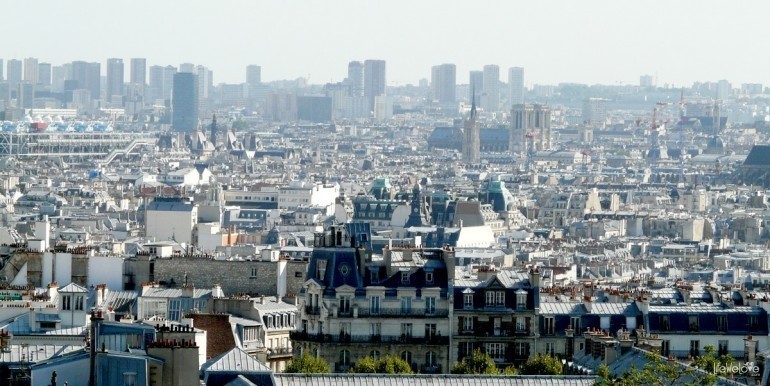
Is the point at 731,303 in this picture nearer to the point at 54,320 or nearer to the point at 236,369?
the point at 54,320

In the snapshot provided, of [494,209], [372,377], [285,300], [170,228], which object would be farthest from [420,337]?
[494,209]

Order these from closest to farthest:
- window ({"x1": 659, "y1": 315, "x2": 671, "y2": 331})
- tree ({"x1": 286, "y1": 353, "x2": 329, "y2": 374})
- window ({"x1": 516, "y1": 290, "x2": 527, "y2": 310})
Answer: tree ({"x1": 286, "y1": 353, "x2": 329, "y2": 374}), window ({"x1": 659, "y1": 315, "x2": 671, "y2": 331}), window ({"x1": 516, "y1": 290, "x2": 527, "y2": 310})

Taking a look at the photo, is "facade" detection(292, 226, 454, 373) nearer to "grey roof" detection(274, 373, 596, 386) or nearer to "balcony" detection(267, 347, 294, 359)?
"balcony" detection(267, 347, 294, 359)

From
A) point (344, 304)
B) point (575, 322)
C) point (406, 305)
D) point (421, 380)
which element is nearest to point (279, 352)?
point (344, 304)

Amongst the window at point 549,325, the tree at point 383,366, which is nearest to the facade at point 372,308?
the window at point 549,325

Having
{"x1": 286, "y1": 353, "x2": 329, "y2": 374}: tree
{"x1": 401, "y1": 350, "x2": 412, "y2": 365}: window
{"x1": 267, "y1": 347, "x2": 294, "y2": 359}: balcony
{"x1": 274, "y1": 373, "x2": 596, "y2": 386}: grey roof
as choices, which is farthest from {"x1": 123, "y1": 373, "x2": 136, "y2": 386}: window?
{"x1": 401, "y1": 350, "x2": 412, "y2": 365}: window

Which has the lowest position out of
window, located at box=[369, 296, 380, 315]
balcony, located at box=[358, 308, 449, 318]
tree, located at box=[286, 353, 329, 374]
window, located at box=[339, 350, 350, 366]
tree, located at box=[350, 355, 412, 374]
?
window, located at box=[339, 350, 350, 366]
